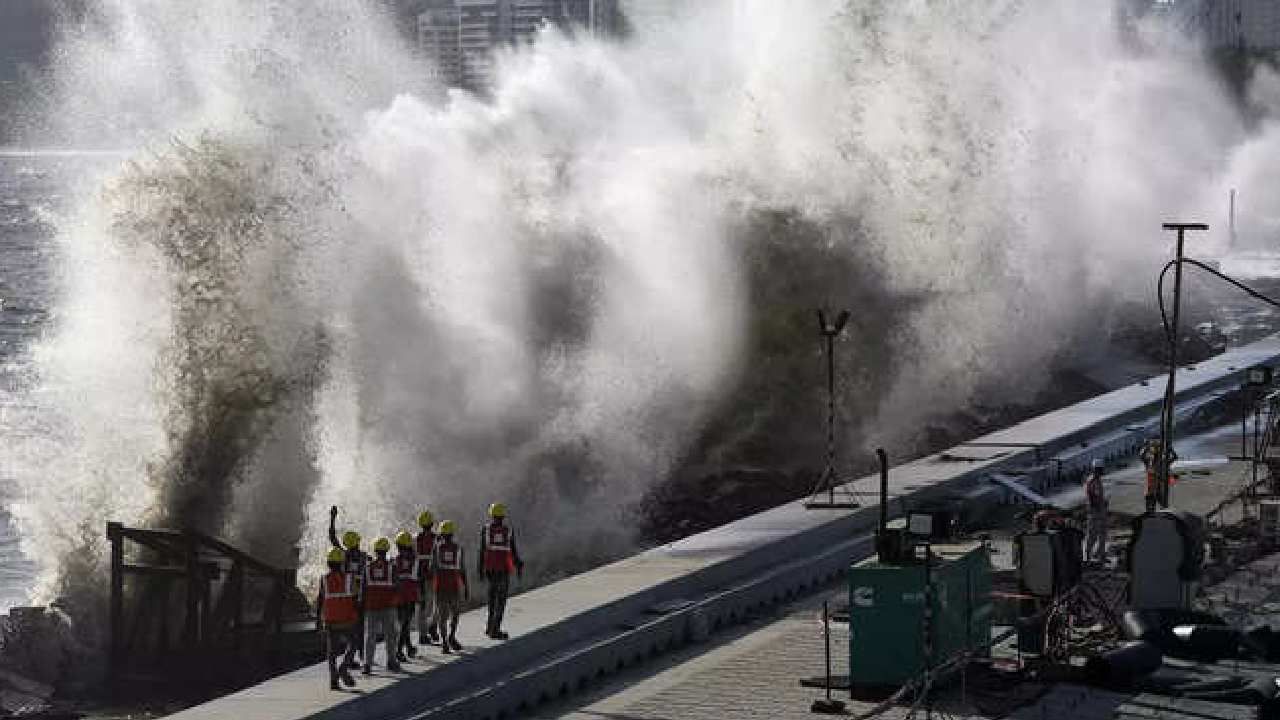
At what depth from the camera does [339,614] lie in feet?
65.8

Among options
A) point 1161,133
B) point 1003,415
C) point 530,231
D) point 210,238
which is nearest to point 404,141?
point 530,231

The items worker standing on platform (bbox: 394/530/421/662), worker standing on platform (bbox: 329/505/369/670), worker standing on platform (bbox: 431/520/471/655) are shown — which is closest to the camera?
worker standing on platform (bbox: 329/505/369/670)

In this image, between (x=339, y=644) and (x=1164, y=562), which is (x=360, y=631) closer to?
(x=339, y=644)

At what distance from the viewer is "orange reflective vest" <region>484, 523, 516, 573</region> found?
21.9m

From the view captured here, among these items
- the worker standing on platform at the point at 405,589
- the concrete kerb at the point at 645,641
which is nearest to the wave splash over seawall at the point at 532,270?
the concrete kerb at the point at 645,641

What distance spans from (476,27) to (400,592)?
6297 inches

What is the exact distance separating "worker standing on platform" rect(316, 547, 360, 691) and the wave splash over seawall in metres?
14.8

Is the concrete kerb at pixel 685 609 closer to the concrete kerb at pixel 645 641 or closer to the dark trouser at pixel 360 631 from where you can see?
the concrete kerb at pixel 645 641

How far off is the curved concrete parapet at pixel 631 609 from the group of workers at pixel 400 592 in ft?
0.89

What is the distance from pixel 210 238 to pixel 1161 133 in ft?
262

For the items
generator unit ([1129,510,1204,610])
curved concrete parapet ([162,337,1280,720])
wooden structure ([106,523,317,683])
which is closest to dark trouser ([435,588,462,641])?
curved concrete parapet ([162,337,1280,720])

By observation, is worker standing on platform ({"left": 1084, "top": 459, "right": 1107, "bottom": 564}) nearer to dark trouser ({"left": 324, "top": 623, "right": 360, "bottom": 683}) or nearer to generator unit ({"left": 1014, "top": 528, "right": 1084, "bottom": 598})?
generator unit ({"left": 1014, "top": 528, "right": 1084, "bottom": 598})

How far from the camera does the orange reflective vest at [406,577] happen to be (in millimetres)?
21094

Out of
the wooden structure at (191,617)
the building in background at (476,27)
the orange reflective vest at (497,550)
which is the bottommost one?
the wooden structure at (191,617)
